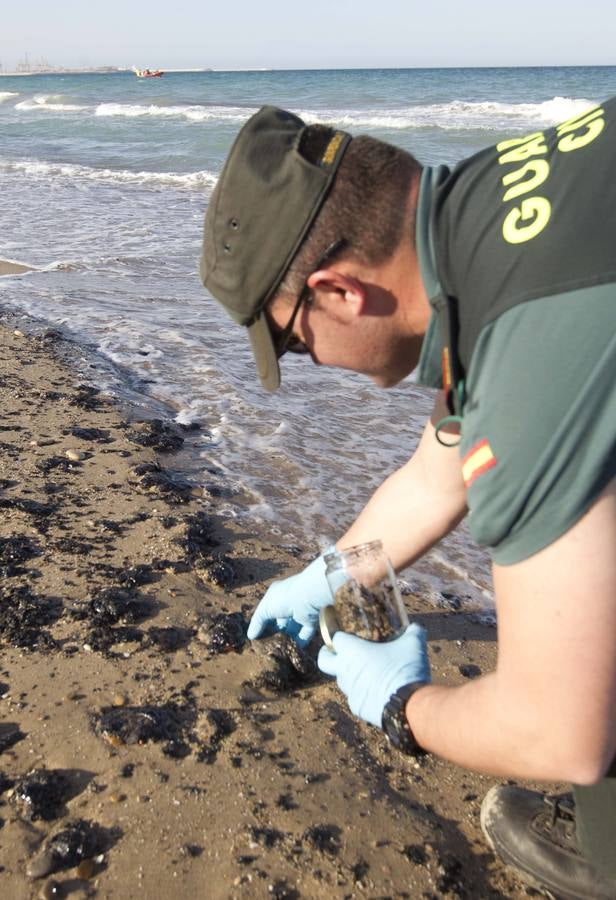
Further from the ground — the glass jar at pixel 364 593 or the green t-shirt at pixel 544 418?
the green t-shirt at pixel 544 418

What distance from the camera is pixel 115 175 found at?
1471 centimetres

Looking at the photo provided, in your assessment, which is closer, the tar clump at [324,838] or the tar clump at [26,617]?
the tar clump at [324,838]

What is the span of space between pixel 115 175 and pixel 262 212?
14205 millimetres

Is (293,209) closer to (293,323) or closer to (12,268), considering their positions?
(293,323)

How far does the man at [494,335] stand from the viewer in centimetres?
134

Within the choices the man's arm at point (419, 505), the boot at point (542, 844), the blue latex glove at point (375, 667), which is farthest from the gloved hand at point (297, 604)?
the boot at point (542, 844)

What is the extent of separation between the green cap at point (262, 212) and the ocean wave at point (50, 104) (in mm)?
35093

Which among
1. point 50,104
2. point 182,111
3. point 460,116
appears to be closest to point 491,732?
point 460,116

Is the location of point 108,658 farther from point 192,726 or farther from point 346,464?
point 346,464

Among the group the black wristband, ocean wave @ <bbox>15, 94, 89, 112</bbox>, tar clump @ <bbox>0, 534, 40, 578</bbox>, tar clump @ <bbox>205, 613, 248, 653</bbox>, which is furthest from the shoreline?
ocean wave @ <bbox>15, 94, 89, 112</bbox>

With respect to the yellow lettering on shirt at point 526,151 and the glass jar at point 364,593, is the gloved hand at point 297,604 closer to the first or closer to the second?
the glass jar at point 364,593

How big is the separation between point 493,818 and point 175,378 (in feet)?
12.0

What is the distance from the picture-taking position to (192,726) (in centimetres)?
238

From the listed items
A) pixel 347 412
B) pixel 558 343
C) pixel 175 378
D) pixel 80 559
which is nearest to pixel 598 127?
pixel 558 343
